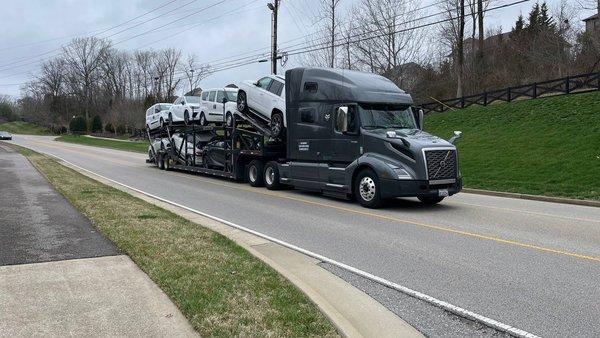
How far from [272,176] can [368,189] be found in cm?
499

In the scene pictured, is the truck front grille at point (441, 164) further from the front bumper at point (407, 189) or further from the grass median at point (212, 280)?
the grass median at point (212, 280)

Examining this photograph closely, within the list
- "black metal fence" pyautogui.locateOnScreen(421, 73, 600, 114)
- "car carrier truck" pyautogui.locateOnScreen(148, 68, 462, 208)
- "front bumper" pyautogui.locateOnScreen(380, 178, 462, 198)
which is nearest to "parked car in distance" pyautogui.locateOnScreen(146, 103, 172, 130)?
"car carrier truck" pyautogui.locateOnScreen(148, 68, 462, 208)

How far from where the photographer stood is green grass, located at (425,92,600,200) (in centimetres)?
1628

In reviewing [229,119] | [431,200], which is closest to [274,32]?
[229,119]

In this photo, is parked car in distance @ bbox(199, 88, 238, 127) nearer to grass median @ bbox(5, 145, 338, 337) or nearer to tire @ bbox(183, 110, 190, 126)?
tire @ bbox(183, 110, 190, 126)

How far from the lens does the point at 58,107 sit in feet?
370

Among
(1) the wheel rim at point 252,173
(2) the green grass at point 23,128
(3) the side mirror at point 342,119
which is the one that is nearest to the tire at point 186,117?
(1) the wheel rim at point 252,173

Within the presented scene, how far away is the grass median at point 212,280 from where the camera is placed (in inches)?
172

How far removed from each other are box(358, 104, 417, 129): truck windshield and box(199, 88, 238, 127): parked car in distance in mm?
7159

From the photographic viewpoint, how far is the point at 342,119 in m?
12.9

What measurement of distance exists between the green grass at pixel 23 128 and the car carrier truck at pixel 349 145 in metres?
107

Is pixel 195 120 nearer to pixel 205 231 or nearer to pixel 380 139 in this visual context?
pixel 380 139

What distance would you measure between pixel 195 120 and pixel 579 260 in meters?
17.4

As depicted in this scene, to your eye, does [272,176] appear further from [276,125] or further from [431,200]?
[431,200]
